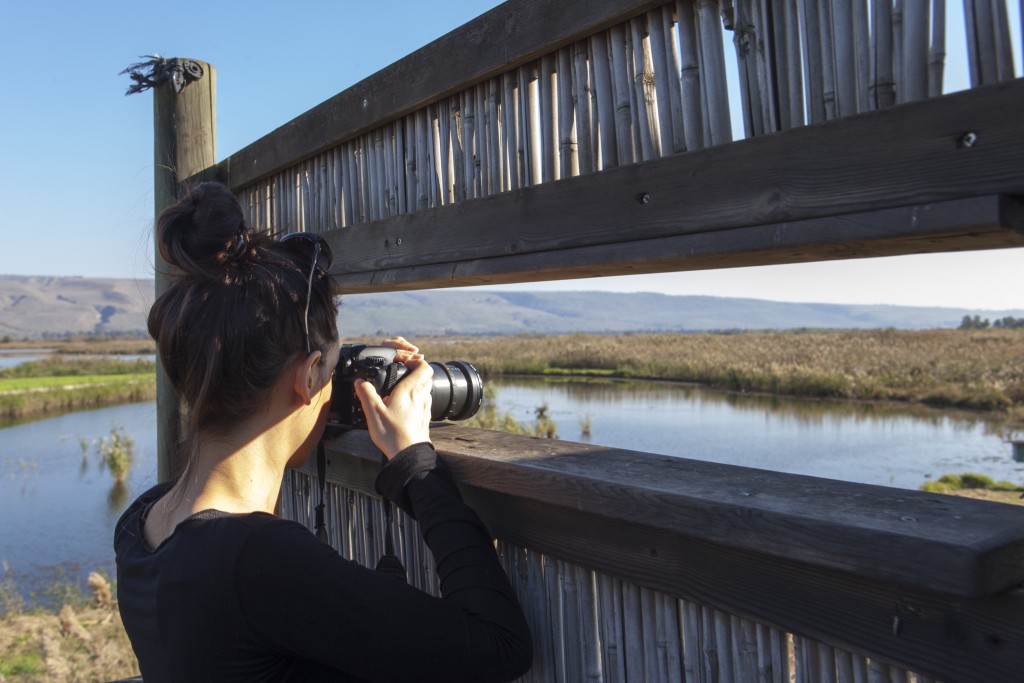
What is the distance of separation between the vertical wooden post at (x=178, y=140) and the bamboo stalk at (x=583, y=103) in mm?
2390

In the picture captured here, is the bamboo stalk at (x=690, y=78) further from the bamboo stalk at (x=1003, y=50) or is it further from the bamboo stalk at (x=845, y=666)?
the bamboo stalk at (x=845, y=666)

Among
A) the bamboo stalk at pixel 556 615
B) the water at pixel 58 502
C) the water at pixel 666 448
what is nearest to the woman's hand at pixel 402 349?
the bamboo stalk at pixel 556 615

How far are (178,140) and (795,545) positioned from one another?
3.37 m

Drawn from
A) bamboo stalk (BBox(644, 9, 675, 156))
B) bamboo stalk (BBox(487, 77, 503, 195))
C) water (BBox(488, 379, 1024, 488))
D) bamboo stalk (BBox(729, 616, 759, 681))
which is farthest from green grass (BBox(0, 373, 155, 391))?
bamboo stalk (BBox(729, 616, 759, 681))

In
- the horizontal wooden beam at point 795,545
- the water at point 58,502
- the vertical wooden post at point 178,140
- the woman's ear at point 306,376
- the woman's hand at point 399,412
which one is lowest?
the water at point 58,502

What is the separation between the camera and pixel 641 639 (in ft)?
4.95

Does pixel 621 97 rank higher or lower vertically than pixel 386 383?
higher

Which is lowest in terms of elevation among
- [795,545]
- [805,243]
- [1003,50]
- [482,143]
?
[795,545]

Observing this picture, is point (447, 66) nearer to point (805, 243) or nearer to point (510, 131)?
point (510, 131)

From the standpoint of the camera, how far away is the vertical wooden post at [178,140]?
3.61 m

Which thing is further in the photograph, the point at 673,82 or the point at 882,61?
the point at 673,82

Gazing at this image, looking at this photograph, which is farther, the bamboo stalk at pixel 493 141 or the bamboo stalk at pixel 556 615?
the bamboo stalk at pixel 493 141

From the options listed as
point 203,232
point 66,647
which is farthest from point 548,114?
point 66,647

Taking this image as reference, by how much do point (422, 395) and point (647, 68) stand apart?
86 cm
